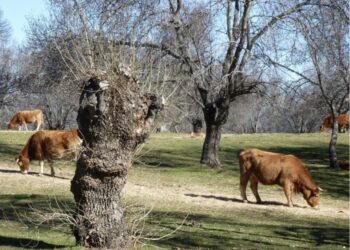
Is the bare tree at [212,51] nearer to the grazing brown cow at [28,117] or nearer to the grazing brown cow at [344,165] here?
the grazing brown cow at [344,165]

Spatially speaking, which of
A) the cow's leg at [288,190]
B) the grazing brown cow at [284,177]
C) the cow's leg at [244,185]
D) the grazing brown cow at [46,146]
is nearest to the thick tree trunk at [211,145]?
the grazing brown cow at [46,146]

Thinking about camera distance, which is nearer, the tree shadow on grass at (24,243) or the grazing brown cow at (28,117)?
the tree shadow on grass at (24,243)

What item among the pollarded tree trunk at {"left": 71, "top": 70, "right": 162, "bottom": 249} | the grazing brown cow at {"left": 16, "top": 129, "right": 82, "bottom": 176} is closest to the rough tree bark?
the grazing brown cow at {"left": 16, "top": 129, "right": 82, "bottom": 176}

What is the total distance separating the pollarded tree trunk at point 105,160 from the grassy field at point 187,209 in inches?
15.4

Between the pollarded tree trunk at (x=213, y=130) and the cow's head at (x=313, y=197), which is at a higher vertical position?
the pollarded tree trunk at (x=213, y=130)

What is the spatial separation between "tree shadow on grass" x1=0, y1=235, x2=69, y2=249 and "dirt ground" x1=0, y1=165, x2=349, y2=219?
6587 millimetres

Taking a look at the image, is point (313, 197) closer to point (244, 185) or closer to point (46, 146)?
point (244, 185)

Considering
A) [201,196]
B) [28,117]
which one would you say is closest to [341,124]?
[28,117]

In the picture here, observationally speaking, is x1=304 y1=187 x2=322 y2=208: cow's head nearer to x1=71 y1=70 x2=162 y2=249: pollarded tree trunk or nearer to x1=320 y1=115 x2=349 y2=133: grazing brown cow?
x1=71 y1=70 x2=162 y2=249: pollarded tree trunk

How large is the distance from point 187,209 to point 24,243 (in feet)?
24.0

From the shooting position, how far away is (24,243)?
9.62m

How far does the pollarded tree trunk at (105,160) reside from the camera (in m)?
8.84

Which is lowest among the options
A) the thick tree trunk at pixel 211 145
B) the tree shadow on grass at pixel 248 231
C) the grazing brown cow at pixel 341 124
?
the tree shadow on grass at pixel 248 231

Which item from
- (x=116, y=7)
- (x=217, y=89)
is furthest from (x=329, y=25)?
(x=116, y=7)
